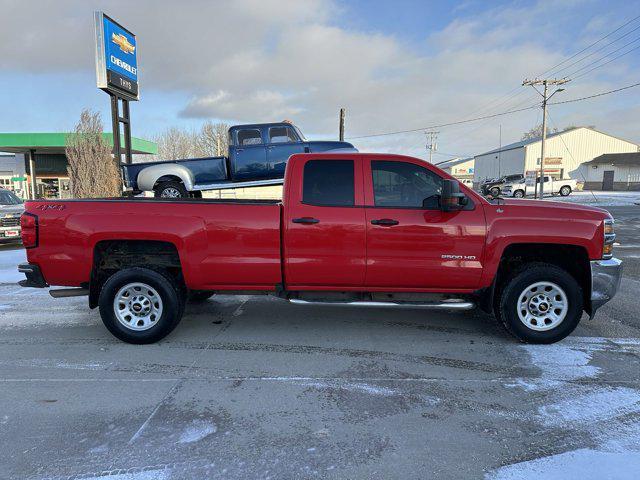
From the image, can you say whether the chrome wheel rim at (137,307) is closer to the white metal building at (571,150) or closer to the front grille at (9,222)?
the front grille at (9,222)

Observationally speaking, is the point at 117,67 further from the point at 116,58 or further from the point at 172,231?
the point at 172,231

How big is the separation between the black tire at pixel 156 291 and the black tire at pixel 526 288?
140 inches

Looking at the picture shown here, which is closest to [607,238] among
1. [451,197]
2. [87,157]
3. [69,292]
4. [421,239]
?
[451,197]

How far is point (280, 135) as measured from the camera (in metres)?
11.0

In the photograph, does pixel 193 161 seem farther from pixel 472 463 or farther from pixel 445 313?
pixel 472 463

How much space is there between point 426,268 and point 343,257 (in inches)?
34.8

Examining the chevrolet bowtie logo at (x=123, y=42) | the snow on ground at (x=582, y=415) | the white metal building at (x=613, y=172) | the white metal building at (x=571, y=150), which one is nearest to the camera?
the snow on ground at (x=582, y=415)

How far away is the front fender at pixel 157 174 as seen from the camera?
32.6 feet

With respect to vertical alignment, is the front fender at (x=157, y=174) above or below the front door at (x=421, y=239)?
above

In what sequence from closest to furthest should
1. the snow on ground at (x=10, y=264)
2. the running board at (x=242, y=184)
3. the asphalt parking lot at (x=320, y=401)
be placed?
the asphalt parking lot at (x=320, y=401), the snow on ground at (x=10, y=264), the running board at (x=242, y=184)

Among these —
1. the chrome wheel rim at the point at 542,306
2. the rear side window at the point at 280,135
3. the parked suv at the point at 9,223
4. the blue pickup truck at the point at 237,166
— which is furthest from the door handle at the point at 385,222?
the parked suv at the point at 9,223

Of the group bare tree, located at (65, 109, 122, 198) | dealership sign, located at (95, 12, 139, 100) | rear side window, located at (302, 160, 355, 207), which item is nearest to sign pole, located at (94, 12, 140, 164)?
dealership sign, located at (95, 12, 139, 100)

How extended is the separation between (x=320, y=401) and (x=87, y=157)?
20.7m

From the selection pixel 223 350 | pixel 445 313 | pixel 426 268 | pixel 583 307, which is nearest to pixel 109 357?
pixel 223 350
